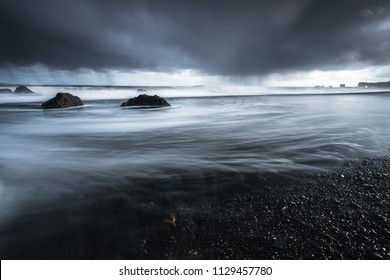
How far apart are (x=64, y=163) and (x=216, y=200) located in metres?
3.48

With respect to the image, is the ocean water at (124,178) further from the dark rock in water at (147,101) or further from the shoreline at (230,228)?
the dark rock in water at (147,101)

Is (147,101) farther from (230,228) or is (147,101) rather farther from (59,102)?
(230,228)

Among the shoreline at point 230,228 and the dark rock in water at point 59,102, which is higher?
the dark rock in water at point 59,102

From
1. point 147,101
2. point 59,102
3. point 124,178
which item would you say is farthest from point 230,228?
point 59,102

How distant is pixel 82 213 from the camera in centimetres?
263

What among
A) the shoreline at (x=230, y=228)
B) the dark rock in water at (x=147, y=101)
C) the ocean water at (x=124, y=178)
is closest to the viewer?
the shoreline at (x=230, y=228)

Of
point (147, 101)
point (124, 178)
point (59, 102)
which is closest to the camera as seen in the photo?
point (124, 178)

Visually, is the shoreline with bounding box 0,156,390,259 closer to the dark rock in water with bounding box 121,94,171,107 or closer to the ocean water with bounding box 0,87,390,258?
the ocean water with bounding box 0,87,390,258

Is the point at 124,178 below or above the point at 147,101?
below

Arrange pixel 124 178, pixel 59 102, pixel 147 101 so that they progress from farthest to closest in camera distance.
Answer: pixel 147 101, pixel 59 102, pixel 124 178

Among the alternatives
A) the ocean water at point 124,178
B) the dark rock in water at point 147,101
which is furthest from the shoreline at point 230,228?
the dark rock in water at point 147,101

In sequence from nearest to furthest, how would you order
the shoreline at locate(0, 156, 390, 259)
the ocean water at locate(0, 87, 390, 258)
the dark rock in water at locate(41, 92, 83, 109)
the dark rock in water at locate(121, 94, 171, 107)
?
1. the shoreline at locate(0, 156, 390, 259)
2. the ocean water at locate(0, 87, 390, 258)
3. the dark rock in water at locate(41, 92, 83, 109)
4. the dark rock in water at locate(121, 94, 171, 107)

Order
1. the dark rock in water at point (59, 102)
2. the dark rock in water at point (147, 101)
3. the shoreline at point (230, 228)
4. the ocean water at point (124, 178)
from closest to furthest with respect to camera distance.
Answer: the shoreline at point (230, 228)
the ocean water at point (124, 178)
the dark rock in water at point (59, 102)
the dark rock in water at point (147, 101)

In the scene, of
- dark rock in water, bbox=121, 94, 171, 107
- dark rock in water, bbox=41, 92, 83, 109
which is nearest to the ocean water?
dark rock in water, bbox=41, 92, 83, 109
